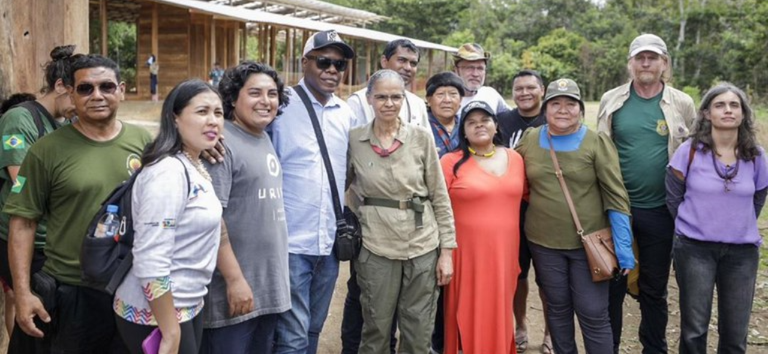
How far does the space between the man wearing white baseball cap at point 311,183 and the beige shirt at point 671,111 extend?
1780 mm

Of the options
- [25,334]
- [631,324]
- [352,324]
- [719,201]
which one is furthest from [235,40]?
[719,201]

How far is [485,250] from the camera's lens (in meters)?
3.84

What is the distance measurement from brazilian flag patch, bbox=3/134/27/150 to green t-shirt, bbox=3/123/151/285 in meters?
0.33

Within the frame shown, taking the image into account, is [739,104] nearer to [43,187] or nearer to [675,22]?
[43,187]

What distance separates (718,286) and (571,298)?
0.85m

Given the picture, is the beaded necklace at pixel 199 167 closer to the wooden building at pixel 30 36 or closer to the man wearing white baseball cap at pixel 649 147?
the wooden building at pixel 30 36

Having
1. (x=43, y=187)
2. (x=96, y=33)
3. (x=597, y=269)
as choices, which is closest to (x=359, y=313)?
(x=597, y=269)

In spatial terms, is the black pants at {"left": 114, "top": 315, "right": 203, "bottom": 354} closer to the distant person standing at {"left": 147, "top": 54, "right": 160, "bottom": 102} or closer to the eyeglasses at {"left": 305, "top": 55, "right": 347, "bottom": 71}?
the eyeglasses at {"left": 305, "top": 55, "right": 347, "bottom": 71}

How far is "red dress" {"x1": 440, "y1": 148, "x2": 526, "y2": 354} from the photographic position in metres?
3.81

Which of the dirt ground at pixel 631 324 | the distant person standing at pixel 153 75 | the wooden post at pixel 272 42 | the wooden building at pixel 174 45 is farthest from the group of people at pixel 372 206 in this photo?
the wooden post at pixel 272 42

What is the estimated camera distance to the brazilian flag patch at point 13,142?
3.10 metres

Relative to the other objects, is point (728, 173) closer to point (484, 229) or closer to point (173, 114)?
point (484, 229)

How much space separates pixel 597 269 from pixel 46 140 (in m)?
2.93

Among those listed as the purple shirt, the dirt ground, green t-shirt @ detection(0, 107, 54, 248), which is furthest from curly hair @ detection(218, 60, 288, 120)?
the purple shirt
